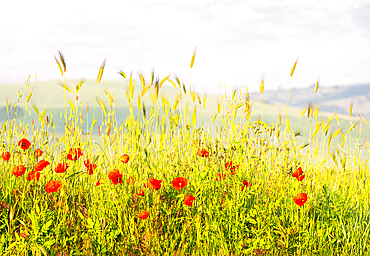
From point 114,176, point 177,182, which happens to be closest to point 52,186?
point 114,176

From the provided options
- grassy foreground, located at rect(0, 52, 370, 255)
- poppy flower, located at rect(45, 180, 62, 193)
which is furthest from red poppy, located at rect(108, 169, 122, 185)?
poppy flower, located at rect(45, 180, 62, 193)

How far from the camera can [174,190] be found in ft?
6.93

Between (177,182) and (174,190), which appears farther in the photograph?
(174,190)

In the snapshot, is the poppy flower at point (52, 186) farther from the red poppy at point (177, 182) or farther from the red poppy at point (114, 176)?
the red poppy at point (177, 182)

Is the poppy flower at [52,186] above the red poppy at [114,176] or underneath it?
underneath

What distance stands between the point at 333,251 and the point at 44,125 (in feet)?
7.33

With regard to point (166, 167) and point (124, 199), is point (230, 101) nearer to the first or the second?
point (166, 167)

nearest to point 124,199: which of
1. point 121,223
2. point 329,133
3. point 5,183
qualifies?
point 121,223

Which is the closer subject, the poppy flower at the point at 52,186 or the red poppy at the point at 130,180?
the poppy flower at the point at 52,186

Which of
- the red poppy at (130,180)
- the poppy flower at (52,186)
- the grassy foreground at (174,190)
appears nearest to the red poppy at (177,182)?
the grassy foreground at (174,190)

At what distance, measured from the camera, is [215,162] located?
2.28 meters

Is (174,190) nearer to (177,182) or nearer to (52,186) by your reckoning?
(177,182)

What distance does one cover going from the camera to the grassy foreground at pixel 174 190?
181 cm

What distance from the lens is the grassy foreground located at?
5.95ft
